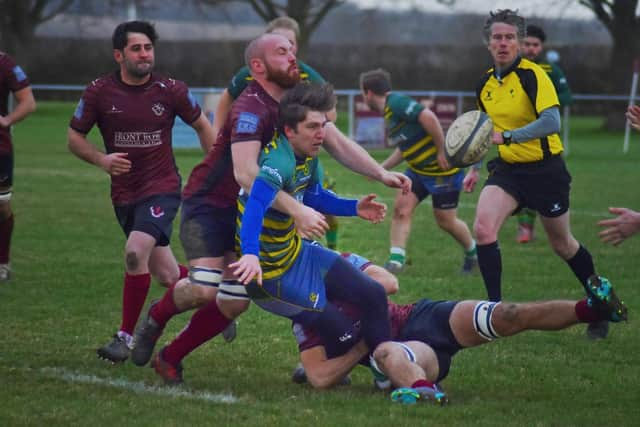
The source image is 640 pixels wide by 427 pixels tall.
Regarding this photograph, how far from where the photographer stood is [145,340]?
6.38 meters

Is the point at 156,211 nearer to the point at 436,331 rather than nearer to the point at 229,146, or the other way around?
the point at 229,146

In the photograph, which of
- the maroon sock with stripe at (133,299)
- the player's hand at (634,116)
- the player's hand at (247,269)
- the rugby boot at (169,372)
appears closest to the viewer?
the player's hand at (247,269)

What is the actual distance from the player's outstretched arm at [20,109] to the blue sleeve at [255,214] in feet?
Answer: 14.6

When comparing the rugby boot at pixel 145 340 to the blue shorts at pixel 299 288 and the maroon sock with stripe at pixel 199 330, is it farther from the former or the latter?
the blue shorts at pixel 299 288

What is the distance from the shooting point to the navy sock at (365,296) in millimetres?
5867

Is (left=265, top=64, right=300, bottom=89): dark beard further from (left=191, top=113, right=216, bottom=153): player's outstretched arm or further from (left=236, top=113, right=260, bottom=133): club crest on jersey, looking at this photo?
(left=191, top=113, right=216, bottom=153): player's outstretched arm

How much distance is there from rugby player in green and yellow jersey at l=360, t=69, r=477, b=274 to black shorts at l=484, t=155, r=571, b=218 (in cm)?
238

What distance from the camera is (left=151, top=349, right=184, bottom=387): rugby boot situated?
610 cm

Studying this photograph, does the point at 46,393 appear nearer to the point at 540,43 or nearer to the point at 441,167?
the point at 441,167

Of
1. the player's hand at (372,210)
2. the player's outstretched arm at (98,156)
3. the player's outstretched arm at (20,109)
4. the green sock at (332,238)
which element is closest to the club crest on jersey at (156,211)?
the player's outstretched arm at (98,156)

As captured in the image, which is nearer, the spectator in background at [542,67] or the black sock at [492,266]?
the black sock at [492,266]

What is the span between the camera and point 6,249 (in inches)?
378

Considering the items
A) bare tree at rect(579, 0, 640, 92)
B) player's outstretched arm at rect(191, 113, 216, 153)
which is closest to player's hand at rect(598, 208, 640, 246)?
player's outstretched arm at rect(191, 113, 216, 153)

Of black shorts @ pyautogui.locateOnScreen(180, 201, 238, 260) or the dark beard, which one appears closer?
the dark beard
